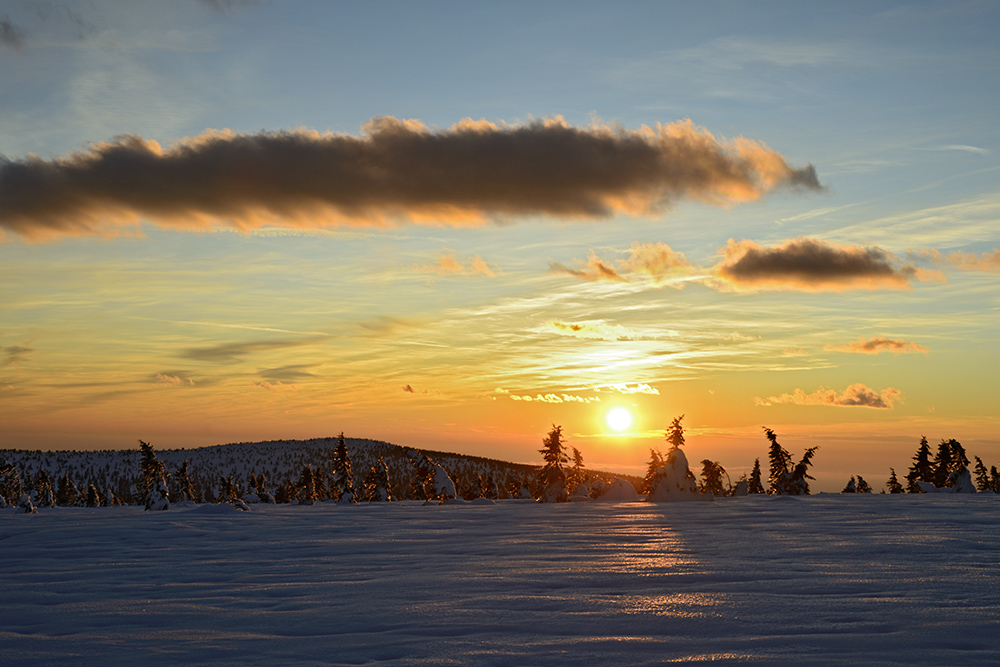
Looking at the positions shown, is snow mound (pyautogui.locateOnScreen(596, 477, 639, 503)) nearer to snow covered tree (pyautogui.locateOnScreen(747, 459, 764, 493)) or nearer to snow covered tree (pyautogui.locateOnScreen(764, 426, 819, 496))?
snow covered tree (pyautogui.locateOnScreen(764, 426, 819, 496))

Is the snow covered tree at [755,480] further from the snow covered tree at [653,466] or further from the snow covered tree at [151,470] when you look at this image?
the snow covered tree at [151,470]

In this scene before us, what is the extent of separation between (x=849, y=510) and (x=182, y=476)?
88.7 m

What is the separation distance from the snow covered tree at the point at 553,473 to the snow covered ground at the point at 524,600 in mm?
34942

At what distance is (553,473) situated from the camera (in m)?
55.4

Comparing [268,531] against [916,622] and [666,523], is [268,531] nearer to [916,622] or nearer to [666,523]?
[666,523]

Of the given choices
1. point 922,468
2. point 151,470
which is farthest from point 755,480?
point 151,470

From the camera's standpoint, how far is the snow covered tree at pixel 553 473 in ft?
177

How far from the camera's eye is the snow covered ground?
24.0ft

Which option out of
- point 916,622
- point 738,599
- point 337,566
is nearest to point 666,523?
point 337,566

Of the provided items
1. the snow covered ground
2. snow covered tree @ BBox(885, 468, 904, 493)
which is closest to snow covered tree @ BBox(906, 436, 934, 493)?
snow covered tree @ BBox(885, 468, 904, 493)

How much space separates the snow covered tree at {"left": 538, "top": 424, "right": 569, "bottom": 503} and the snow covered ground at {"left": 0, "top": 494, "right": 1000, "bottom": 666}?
34942 mm

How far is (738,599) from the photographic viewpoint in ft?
31.5

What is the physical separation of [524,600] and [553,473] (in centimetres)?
4618

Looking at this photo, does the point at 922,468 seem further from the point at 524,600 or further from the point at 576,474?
the point at 524,600
